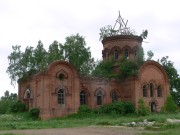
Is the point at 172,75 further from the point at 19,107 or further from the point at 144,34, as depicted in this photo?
the point at 19,107

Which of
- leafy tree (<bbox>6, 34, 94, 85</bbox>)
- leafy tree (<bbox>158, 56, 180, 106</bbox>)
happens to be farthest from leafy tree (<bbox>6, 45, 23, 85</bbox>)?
leafy tree (<bbox>158, 56, 180, 106</bbox>)

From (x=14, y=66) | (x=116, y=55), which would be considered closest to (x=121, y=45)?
(x=116, y=55)

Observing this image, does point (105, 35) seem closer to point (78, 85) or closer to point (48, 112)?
point (78, 85)

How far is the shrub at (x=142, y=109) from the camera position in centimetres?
3928

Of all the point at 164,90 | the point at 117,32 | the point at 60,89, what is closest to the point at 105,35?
the point at 117,32

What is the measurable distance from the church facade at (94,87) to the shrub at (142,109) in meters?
0.76

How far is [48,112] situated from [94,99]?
6.62 metres

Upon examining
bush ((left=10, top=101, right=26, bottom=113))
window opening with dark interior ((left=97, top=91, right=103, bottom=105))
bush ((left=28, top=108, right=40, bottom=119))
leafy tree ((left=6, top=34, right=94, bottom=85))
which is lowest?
bush ((left=28, top=108, right=40, bottom=119))

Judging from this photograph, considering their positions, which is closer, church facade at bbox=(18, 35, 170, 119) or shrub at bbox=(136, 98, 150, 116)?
church facade at bbox=(18, 35, 170, 119)

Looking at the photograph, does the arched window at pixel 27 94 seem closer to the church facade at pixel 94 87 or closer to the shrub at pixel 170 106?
the church facade at pixel 94 87

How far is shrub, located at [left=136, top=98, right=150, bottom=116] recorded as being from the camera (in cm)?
3928

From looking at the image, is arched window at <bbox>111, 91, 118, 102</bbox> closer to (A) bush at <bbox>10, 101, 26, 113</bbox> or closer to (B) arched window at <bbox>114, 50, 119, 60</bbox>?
(B) arched window at <bbox>114, 50, 119, 60</bbox>

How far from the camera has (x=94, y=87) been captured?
4128cm

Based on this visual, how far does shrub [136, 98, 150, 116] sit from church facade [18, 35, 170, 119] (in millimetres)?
756
